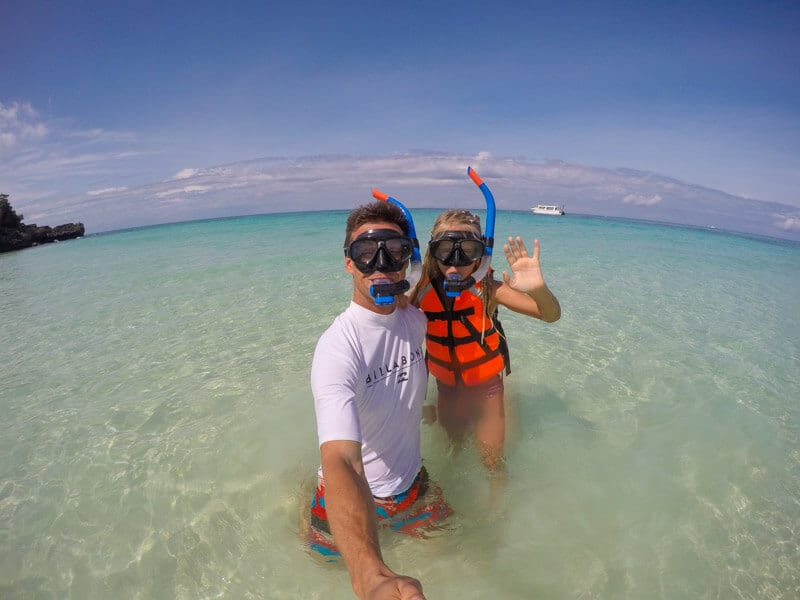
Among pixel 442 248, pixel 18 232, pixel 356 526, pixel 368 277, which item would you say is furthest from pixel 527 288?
pixel 18 232

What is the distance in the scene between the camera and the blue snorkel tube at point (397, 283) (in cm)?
179

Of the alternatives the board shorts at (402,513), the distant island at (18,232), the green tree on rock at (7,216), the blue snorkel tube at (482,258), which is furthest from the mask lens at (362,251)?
the green tree on rock at (7,216)

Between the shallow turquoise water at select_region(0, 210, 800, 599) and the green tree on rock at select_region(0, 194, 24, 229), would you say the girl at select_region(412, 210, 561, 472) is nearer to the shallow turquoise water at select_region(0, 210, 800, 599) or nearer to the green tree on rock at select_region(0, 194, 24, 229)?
the shallow turquoise water at select_region(0, 210, 800, 599)

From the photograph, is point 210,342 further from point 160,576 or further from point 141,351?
point 160,576

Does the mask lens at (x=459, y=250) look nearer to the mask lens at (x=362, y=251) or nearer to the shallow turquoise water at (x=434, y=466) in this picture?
the mask lens at (x=362, y=251)

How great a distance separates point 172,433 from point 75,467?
78 cm

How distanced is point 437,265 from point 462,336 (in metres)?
0.61

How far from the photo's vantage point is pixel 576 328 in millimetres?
6633

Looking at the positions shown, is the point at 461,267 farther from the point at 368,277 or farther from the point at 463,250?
the point at 368,277

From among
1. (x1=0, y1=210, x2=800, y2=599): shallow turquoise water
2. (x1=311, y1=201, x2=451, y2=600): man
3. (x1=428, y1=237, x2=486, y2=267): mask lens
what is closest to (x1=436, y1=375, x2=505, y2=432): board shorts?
(x1=0, y1=210, x2=800, y2=599): shallow turquoise water

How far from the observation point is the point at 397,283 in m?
1.82

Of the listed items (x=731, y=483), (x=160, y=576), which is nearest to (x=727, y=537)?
(x=731, y=483)

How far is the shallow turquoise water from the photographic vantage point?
2536 millimetres

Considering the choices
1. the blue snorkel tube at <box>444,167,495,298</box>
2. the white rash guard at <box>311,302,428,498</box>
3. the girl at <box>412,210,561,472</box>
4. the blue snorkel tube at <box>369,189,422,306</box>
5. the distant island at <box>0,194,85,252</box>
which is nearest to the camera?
the white rash guard at <box>311,302,428,498</box>
